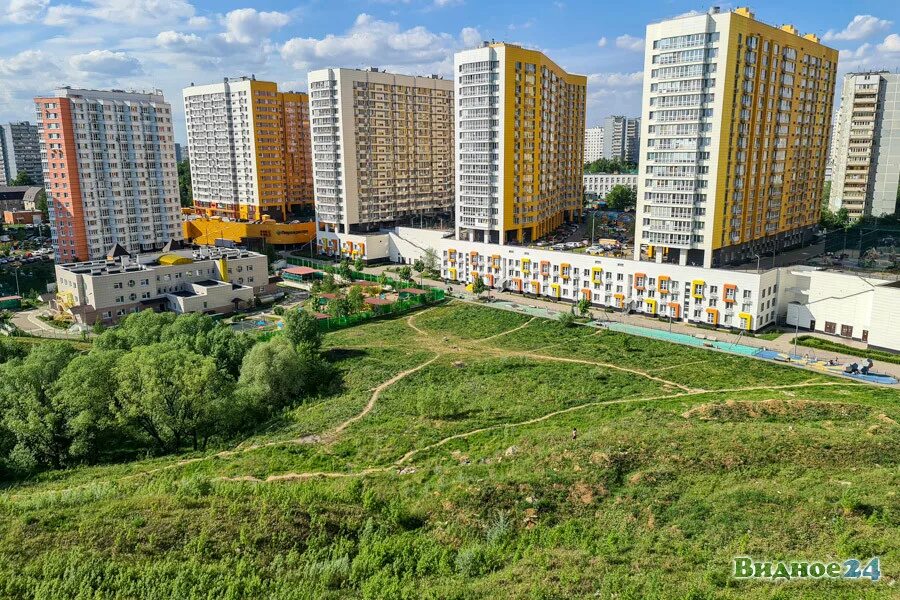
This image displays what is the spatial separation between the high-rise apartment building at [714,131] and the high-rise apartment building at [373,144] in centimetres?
4998

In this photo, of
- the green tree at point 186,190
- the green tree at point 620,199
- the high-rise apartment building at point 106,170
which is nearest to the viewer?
the high-rise apartment building at point 106,170

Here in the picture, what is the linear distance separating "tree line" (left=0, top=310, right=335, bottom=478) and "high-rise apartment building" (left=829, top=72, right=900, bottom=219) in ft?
367

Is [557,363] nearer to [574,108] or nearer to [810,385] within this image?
[810,385]

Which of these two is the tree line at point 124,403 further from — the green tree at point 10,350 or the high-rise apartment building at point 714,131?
the high-rise apartment building at point 714,131

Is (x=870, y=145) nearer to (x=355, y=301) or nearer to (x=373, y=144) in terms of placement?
(x=373, y=144)

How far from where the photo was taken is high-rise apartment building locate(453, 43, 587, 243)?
260ft

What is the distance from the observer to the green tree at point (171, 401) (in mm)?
40594

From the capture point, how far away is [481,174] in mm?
82500

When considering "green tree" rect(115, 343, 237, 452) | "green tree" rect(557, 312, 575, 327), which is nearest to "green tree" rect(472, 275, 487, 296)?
"green tree" rect(557, 312, 575, 327)

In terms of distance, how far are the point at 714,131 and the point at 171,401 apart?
54.6 meters

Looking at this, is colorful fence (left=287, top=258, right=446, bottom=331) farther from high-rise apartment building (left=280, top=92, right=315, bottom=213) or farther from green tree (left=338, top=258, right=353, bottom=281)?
high-rise apartment building (left=280, top=92, right=315, bottom=213)

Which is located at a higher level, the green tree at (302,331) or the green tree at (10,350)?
the green tree at (302,331)

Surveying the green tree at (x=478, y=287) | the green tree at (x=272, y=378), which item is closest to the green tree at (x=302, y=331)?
the green tree at (x=272, y=378)

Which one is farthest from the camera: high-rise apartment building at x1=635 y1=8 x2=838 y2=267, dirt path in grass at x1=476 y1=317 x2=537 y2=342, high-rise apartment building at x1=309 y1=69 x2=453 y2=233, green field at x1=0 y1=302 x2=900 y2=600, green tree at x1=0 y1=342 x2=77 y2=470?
high-rise apartment building at x1=309 y1=69 x2=453 y2=233
